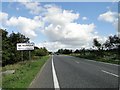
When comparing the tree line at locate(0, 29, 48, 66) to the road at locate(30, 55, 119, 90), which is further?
the tree line at locate(0, 29, 48, 66)

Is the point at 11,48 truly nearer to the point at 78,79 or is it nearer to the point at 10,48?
the point at 10,48

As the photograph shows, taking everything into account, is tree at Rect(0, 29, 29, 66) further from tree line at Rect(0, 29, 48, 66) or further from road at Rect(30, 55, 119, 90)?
road at Rect(30, 55, 119, 90)

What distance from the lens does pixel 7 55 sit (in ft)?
132

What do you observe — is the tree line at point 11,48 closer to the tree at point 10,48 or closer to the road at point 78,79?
the tree at point 10,48

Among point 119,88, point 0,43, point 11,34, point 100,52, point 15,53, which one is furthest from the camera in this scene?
point 100,52

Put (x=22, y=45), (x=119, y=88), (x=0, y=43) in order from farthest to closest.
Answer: (x=0, y=43)
(x=22, y=45)
(x=119, y=88)

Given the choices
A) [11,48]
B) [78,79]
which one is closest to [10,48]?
[11,48]

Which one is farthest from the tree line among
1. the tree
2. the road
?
the road

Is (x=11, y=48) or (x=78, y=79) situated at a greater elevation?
(x=11, y=48)

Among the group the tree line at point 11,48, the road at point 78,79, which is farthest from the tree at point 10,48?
the road at point 78,79

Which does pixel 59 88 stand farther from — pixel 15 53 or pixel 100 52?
pixel 100 52

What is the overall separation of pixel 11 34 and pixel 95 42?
22256 millimetres

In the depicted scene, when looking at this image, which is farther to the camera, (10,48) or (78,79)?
(10,48)

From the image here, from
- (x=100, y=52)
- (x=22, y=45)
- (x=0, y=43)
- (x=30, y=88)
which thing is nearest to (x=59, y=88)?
(x=30, y=88)
